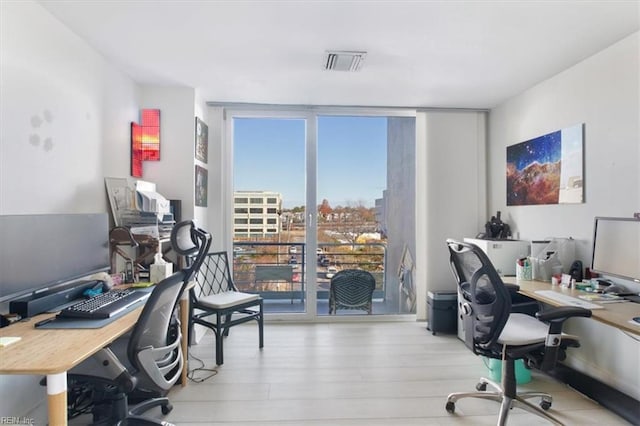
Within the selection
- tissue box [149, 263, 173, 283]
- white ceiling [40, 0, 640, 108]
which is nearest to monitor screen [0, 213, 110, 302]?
tissue box [149, 263, 173, 283]

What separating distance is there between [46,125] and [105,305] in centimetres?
114

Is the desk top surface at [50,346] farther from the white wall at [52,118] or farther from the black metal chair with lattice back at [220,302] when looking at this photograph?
the black metal chair with lattice back at [220,302]

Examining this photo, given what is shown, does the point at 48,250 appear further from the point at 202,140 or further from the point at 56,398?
the point at 202,140

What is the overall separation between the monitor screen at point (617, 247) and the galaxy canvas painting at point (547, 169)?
0.47 m

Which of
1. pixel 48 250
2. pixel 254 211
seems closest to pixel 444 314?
pixel 254 211

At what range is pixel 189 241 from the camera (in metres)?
2.10

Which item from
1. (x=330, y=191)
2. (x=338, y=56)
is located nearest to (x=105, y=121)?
(x=338, y=56)

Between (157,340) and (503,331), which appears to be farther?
(503,331)

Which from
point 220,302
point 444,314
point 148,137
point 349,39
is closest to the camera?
point 349,39

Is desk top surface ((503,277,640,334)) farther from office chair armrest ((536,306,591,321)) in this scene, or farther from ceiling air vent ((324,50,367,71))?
ceiling air vent ((324,50,367,71))

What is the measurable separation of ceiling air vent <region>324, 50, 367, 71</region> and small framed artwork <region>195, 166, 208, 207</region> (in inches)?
64.7

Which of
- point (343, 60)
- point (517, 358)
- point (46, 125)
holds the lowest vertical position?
point (517, 358)

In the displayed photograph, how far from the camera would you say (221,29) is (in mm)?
2180

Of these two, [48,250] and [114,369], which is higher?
[48,250]
